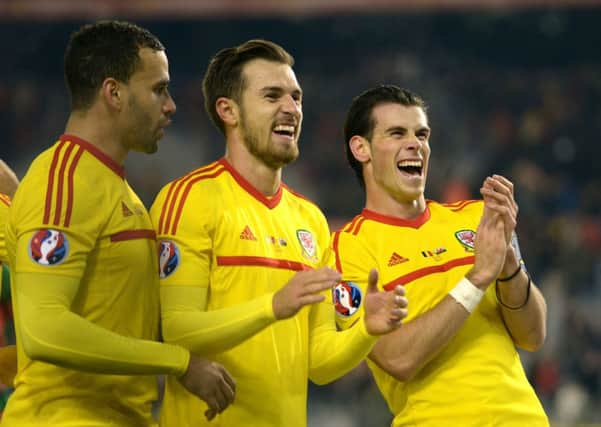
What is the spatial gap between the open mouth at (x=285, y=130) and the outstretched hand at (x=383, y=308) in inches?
31.5

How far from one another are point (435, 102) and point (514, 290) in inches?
419

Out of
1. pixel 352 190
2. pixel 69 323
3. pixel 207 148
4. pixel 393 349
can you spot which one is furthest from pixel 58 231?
pixel 207 148

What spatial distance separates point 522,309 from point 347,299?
0.68 metres

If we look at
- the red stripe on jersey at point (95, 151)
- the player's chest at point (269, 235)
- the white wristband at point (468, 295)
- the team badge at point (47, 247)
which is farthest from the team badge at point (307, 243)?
the team badge at point (47, 247)

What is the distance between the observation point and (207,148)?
48.1 feet

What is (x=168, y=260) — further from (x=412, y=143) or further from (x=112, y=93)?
(x=412, y=143)

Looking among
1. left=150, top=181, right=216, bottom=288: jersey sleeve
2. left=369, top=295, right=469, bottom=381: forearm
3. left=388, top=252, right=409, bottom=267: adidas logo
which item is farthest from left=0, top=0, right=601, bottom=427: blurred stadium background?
left=150, top=181, right=216, bottom=288: jersey sleeve

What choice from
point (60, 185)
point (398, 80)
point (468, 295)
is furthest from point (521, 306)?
point (398, 80)

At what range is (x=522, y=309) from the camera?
13.8 ft

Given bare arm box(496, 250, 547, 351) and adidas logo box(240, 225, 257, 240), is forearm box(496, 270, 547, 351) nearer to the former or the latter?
bare arm box(496, 250, 547, 351)

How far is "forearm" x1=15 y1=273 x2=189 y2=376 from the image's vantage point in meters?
3.23

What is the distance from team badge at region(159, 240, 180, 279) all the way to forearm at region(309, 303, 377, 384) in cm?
64

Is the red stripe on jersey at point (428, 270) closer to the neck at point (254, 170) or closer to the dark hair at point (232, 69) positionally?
the neck at point (254, 170)

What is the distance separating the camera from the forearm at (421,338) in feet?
13.2
